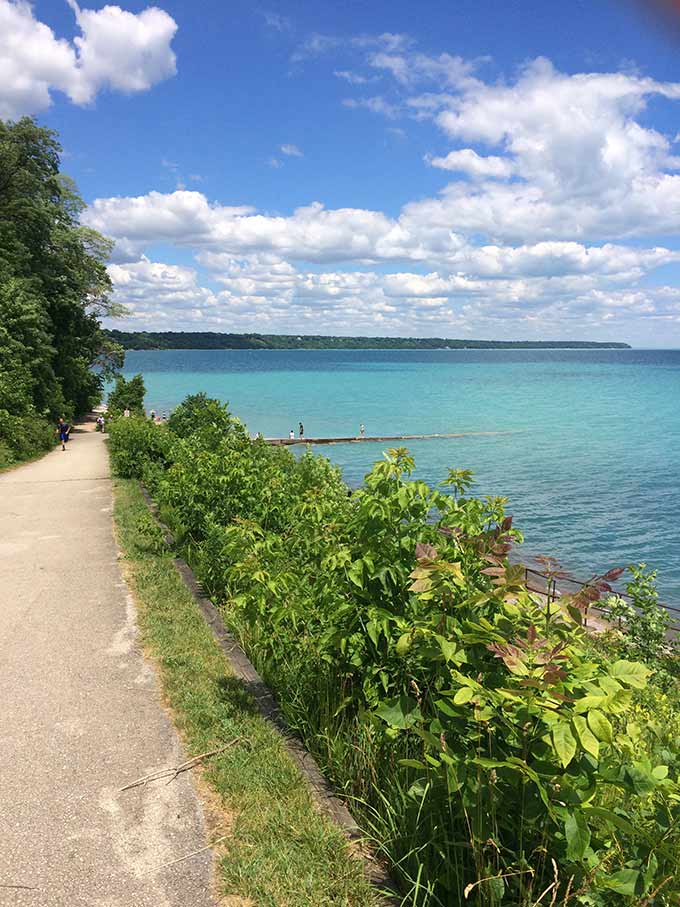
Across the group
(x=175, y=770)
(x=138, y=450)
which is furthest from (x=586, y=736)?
(x=138, y=450)

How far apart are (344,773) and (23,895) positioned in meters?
1.92

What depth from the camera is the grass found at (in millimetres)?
3307

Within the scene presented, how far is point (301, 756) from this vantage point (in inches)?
175

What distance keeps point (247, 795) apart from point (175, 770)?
2.28 ft

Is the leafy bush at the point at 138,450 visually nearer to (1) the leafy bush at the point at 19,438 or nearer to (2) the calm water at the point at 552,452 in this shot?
(1) the leafy bush at the point at 19,438

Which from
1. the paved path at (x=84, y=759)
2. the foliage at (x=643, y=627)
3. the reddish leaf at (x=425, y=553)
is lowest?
the foliage at (x=643, y=627)

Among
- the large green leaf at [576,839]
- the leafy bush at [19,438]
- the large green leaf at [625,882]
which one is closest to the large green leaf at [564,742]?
the large green leaf at [576,839]

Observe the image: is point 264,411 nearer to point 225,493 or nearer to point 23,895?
point 225,493

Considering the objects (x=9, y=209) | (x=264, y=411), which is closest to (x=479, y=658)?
(x=9, y=209)

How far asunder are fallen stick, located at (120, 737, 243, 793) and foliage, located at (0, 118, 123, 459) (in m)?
21.0

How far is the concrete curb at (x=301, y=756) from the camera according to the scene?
335 centimetres

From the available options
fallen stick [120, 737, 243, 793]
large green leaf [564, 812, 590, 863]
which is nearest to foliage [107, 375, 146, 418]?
fallen stick [120, 737, 243, 793]

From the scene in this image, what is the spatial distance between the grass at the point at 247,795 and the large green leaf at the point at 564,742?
163 cm

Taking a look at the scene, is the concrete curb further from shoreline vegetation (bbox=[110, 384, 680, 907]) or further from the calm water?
the calm water
